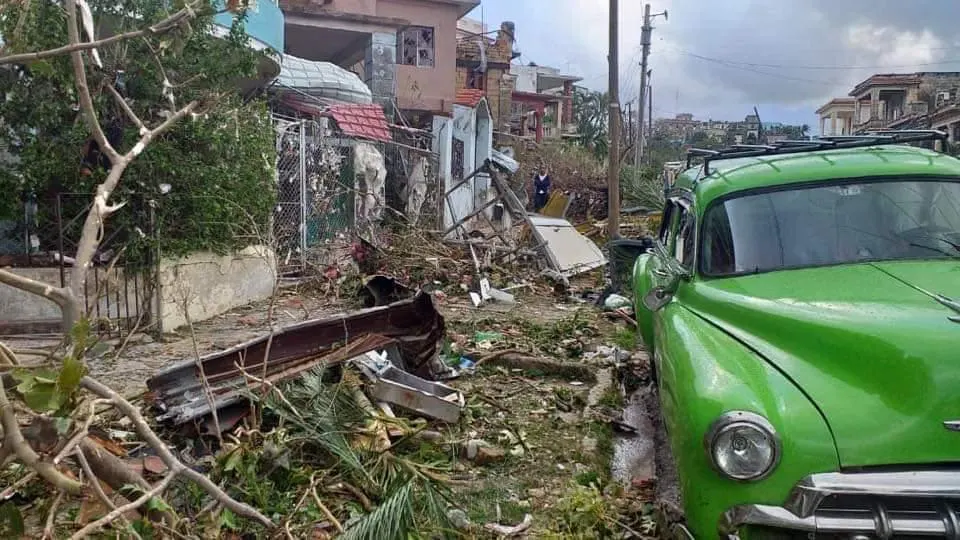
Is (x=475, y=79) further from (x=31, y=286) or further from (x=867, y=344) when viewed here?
(x=31, y=286)

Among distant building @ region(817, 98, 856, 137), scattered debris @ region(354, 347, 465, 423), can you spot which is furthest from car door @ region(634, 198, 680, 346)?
distant building @ region(817, 98, 856, 137)

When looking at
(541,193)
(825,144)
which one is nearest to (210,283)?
(825,144)

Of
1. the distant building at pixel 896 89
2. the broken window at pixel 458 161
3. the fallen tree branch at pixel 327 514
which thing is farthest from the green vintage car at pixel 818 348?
the distant building at pixel 896 89

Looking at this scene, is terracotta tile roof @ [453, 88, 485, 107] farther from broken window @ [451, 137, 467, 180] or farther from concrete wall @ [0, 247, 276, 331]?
concrete wall @ [0, 247, 276, 331]

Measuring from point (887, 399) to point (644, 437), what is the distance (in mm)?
2829

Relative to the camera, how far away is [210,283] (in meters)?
8.70

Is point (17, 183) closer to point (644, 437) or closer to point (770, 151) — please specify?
point (644, 437)

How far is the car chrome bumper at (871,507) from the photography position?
8.09ft

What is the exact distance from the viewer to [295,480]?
12.9 ft

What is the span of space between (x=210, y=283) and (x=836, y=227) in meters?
6.96

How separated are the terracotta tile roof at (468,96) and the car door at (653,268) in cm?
2027

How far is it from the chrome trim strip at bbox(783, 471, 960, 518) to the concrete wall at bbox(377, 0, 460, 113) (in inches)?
882

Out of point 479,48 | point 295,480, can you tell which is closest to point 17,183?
point 295,480

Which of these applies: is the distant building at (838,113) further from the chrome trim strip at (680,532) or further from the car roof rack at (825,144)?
the chrome trim strip at (680,532)
